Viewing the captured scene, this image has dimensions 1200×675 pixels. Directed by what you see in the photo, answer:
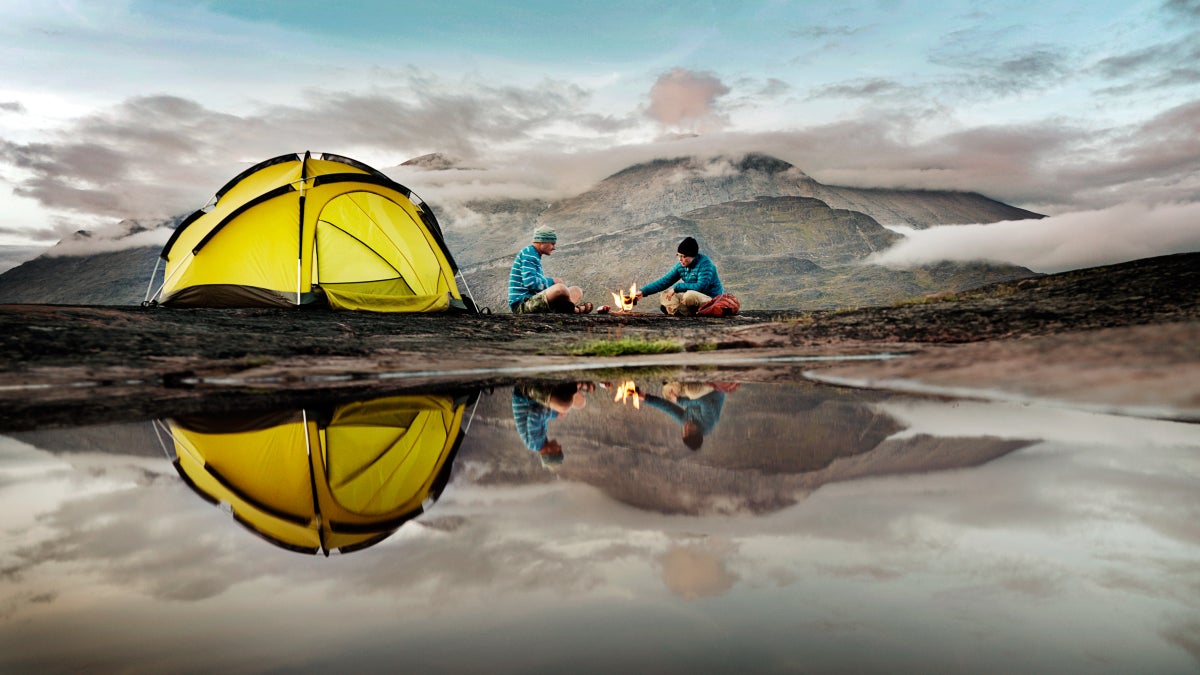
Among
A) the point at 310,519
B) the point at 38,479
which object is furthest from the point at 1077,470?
the point at 38,479

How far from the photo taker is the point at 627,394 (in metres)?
6.37

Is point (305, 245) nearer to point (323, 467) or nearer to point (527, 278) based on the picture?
point (527, 278)

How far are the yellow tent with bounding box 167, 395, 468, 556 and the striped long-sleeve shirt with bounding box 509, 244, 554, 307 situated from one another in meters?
14.9

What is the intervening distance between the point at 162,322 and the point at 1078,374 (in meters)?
11.1

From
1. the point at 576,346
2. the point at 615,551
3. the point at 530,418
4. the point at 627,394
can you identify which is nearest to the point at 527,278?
the point at 576,346

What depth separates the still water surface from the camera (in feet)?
6.03

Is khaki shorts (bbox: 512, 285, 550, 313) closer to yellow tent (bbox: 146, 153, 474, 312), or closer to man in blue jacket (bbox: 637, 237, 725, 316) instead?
yellow tent (bbox: 146, 153, 474, 312)

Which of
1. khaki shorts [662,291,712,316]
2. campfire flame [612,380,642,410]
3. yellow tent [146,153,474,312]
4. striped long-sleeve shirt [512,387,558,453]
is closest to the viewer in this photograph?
striped long-sleeve shirt [512,387,558,453]

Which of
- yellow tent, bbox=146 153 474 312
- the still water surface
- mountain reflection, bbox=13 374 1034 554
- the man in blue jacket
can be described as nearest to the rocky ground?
mountain reflection, bbox=13 374 1034 554

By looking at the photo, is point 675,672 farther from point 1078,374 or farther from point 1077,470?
point 1078,374

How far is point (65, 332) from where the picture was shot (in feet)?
30.1

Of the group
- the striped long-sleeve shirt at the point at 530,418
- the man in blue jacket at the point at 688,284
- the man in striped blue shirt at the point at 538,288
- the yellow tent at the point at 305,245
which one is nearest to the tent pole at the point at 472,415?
the striped long-sleeve shirt at the point at 530,418

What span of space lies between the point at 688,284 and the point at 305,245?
9188mm

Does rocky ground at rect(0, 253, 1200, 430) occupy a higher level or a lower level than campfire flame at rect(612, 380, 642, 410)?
higher
